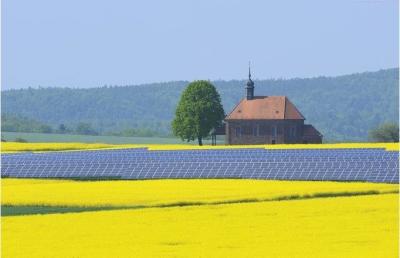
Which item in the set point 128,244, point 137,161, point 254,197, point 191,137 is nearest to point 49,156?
point 137,161

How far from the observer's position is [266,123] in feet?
490

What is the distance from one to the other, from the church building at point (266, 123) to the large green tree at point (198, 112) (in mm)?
7953

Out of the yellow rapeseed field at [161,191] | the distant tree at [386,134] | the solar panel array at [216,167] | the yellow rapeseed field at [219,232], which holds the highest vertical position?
the yellow rapeseed field at [219,232]

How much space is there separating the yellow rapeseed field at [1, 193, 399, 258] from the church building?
3992 inches

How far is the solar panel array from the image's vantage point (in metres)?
68.7

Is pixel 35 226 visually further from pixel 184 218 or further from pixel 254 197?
pixel 254 197

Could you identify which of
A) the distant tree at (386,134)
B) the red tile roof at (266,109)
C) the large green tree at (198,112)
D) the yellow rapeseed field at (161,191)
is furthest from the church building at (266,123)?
the yellow rapeseed field at (161,191)

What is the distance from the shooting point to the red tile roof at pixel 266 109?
488ft

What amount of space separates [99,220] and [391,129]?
5151 inches

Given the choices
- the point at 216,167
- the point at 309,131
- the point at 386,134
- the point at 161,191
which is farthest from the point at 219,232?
the point at 386,134

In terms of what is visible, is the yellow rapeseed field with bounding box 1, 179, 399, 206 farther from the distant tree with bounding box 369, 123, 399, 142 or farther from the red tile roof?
the distant tree with bounding box 369, 123, 399, 142

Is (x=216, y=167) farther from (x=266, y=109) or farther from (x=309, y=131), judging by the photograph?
(x=266, y=109)

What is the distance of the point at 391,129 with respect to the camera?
545 ft

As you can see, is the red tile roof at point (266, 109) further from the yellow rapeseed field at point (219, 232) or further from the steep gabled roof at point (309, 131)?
the yellow rapeseed field at point (219, 232)
